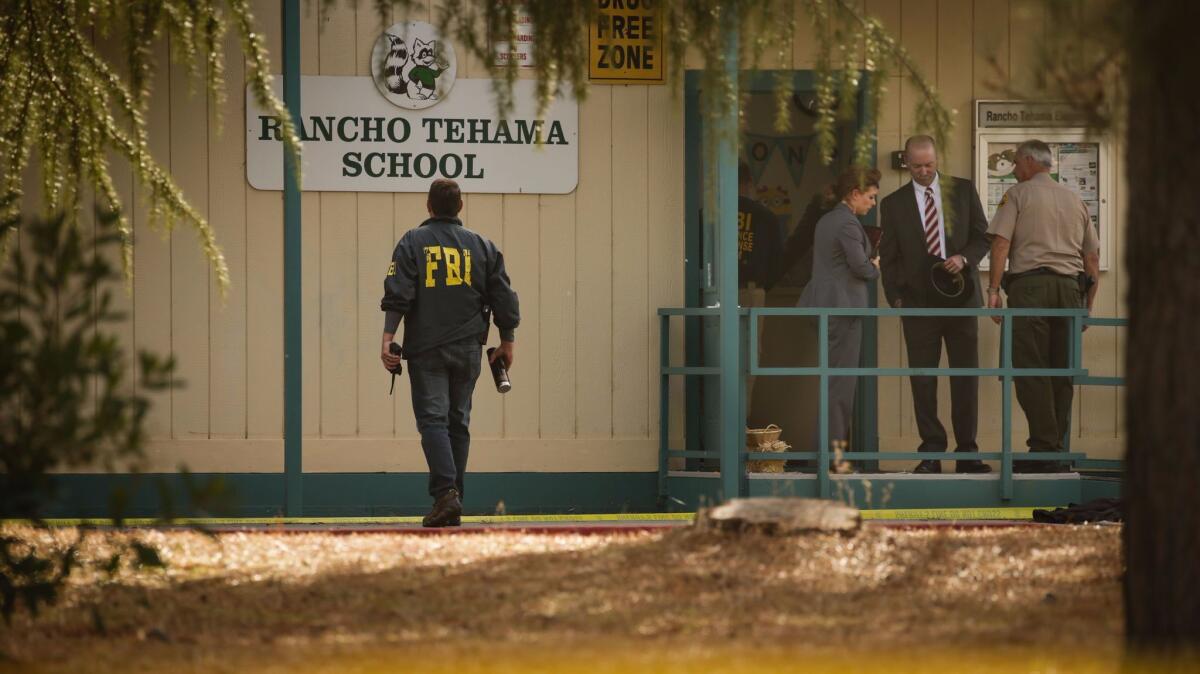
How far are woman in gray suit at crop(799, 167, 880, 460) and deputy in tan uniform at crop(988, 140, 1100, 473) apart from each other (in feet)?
2.75

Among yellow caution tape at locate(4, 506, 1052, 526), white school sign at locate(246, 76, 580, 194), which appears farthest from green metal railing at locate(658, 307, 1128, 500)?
white school sign at locate(246, 76, 580, 194)

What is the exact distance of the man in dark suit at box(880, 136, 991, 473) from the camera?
11.0m

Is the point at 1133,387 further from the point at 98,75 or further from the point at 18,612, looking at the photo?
the point at 98,75

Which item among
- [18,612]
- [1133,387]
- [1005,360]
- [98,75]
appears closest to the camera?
[1133,387]

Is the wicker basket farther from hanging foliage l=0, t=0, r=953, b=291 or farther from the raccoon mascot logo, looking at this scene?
hanging foliage l=0, t=0, r=953, b=291

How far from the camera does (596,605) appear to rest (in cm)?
566

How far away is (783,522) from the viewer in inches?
264

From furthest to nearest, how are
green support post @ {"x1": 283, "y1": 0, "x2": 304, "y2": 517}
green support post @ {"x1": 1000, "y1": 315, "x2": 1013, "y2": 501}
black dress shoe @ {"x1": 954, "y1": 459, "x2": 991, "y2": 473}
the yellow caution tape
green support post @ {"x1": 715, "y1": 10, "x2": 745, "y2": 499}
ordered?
black dress shoe @ {"x1": 954, "y1": 459, "x2": 991, "y2": 473} → green support post @ {"x1": 1000, "y1": 315, "x2": 1013, "y2": 501} → green support post @ {"x1": 715, "y1": 10, "x2": 745, "y2": 499} → green support post @ {"x1": 283, "y1": 0, "x2": 304, "y2": 517} → the yellow caution tape

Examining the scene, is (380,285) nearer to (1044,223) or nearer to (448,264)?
(448,264)

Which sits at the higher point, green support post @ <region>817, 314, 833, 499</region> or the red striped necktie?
the red striped necktie

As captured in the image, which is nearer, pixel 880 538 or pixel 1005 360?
pixel 880 538

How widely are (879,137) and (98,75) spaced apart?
6174 millimetres

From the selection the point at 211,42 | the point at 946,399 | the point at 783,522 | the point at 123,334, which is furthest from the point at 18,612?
the point at 946,399

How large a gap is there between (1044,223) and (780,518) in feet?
15.5
